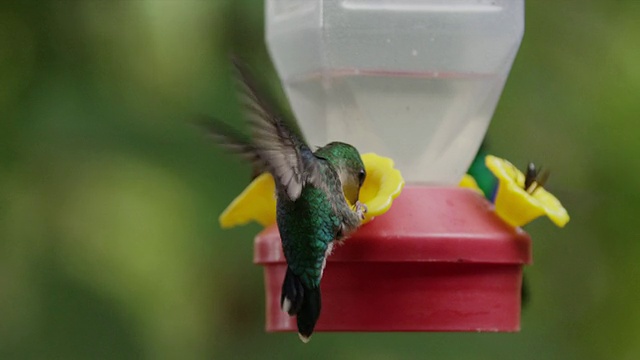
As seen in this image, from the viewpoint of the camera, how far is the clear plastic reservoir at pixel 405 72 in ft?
8.29

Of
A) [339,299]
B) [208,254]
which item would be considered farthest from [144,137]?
[339,299]

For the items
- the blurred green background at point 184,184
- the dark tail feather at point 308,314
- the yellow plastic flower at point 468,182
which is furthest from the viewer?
the blurred green background at point 184,184

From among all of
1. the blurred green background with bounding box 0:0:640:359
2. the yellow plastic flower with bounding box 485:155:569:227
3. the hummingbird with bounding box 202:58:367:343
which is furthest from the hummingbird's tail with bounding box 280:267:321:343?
the blurred green background with bounding box 0:0:640:359

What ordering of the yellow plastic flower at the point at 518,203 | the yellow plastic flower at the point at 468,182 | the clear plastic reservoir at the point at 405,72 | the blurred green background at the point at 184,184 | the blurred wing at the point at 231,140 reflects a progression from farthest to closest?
the blurred green background at the point at 184,184
the yellow plastic flower at the point at 468,182
the clear plastic reservoir at the point at 405,72
the yellow plastic flower at the point at 518,203
the blurred wing at the point at 231,140

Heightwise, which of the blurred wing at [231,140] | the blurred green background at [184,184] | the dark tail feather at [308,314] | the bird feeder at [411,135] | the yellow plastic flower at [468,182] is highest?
the blurred wing at [231,140]

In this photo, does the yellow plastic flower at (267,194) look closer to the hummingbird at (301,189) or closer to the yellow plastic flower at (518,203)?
the hummingbird at (301,189)

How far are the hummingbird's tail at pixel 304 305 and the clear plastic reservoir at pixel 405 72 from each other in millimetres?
508

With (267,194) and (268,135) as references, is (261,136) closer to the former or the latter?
(268,135)

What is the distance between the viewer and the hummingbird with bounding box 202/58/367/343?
2016 millimetres

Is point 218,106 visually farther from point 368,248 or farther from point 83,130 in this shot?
point 368,248

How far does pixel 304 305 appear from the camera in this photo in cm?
221

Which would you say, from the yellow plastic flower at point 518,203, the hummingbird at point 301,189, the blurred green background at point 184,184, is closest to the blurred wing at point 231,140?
the hummingbird at point 301,189

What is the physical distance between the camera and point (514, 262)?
91.0 inches

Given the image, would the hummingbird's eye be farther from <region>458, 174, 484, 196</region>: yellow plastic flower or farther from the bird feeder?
<region>458, 174, 484, 196</region>: yellow plastic flower
